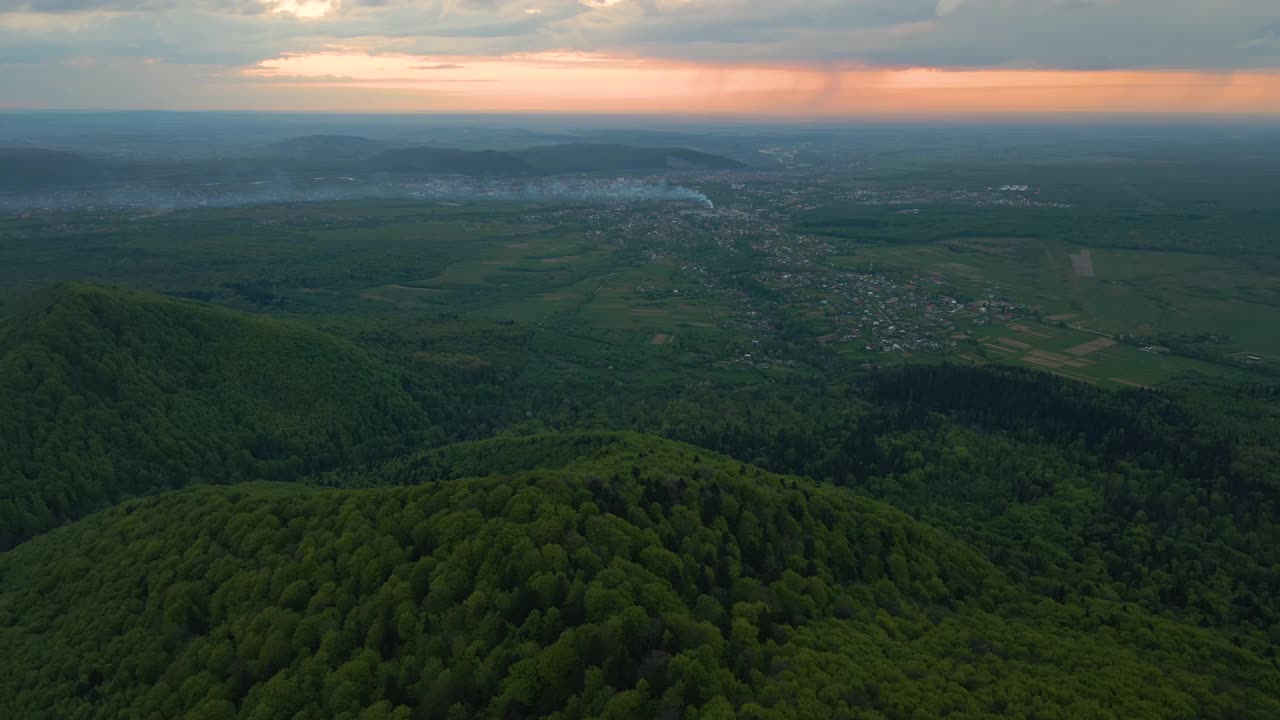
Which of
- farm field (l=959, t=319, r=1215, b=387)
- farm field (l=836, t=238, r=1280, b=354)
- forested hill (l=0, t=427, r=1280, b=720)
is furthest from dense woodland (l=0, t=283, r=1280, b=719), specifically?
farm field (l=836, t=238, r=1280, b=354)

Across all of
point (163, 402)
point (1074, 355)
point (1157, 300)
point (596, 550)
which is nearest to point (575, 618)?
point (596, 550)

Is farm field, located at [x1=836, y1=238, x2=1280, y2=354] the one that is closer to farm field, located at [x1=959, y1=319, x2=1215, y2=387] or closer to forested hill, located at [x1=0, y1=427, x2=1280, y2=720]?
farm field, located at [x1=959, y1=319, x2=1215, y2=387]

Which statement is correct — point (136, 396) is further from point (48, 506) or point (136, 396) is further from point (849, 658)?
point (849, 658)

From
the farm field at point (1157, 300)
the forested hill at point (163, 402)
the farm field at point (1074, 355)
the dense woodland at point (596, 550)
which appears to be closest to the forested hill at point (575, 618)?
the dense woodland at point (596, 550)

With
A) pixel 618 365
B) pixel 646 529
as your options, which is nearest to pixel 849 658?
pixel 646 529

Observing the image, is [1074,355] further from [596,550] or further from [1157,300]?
[596,550]
